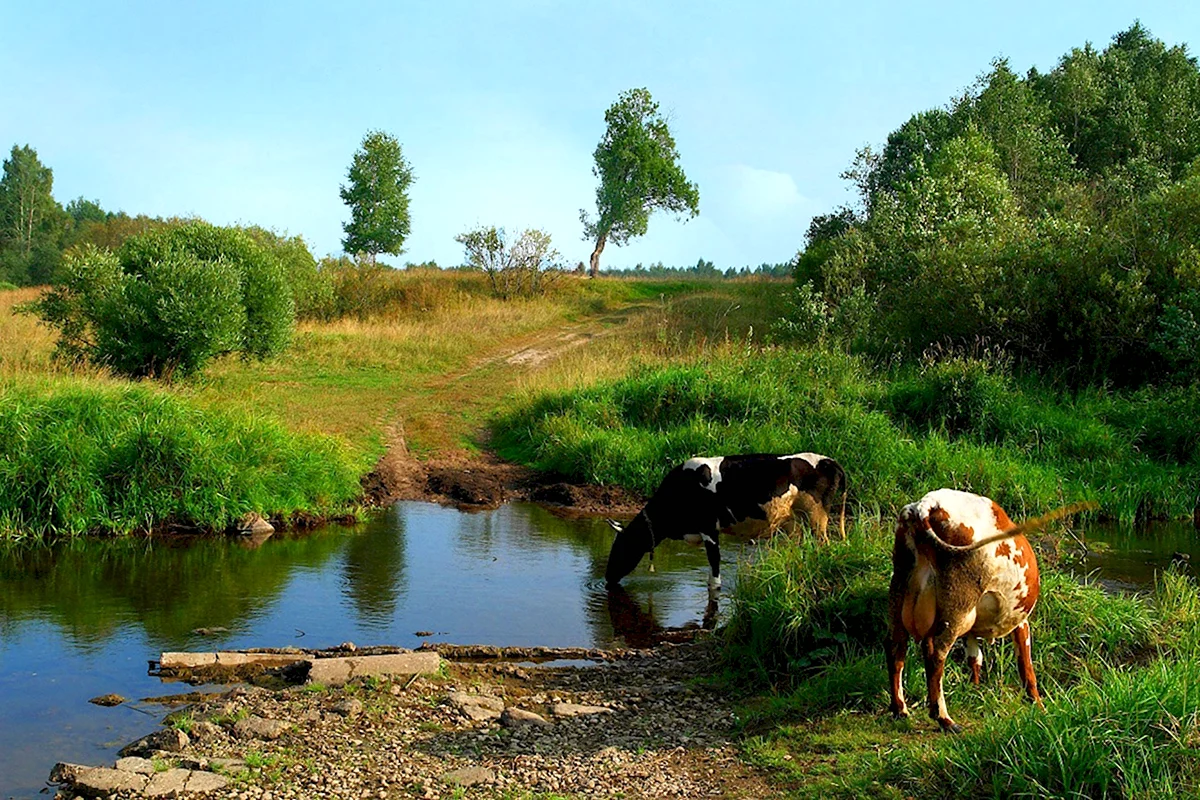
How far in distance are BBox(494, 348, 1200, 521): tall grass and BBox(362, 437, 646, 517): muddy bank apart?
45cm

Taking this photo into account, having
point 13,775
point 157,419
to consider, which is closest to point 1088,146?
point 157,419

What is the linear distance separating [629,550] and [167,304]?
489 inches

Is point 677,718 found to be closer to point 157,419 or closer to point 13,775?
point 13,775

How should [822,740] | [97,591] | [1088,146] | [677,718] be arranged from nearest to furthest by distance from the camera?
[822,740] < [677,718] < [97,591] < [1088,146]

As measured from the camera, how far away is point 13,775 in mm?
6633

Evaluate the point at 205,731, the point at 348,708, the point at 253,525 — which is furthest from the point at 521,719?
the point at 253,525

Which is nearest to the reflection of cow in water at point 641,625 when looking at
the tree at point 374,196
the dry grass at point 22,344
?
the dry grass at point 22,344

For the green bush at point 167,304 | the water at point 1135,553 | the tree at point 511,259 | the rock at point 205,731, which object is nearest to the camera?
the rock at point 205,731

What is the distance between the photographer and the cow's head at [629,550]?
39.0 ft

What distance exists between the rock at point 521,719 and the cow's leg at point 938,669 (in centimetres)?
259

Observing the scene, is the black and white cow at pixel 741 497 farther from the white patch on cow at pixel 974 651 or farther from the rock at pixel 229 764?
the rock at pixel 229 764

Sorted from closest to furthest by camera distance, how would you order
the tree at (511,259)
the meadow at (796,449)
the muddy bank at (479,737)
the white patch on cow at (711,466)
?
the meadow at (796,449) < the muddy bank at (479,737) < the white patch on cow at (711,466) < the tree at (511,259)

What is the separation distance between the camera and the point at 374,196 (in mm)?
54562

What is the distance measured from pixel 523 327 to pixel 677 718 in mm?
28650
